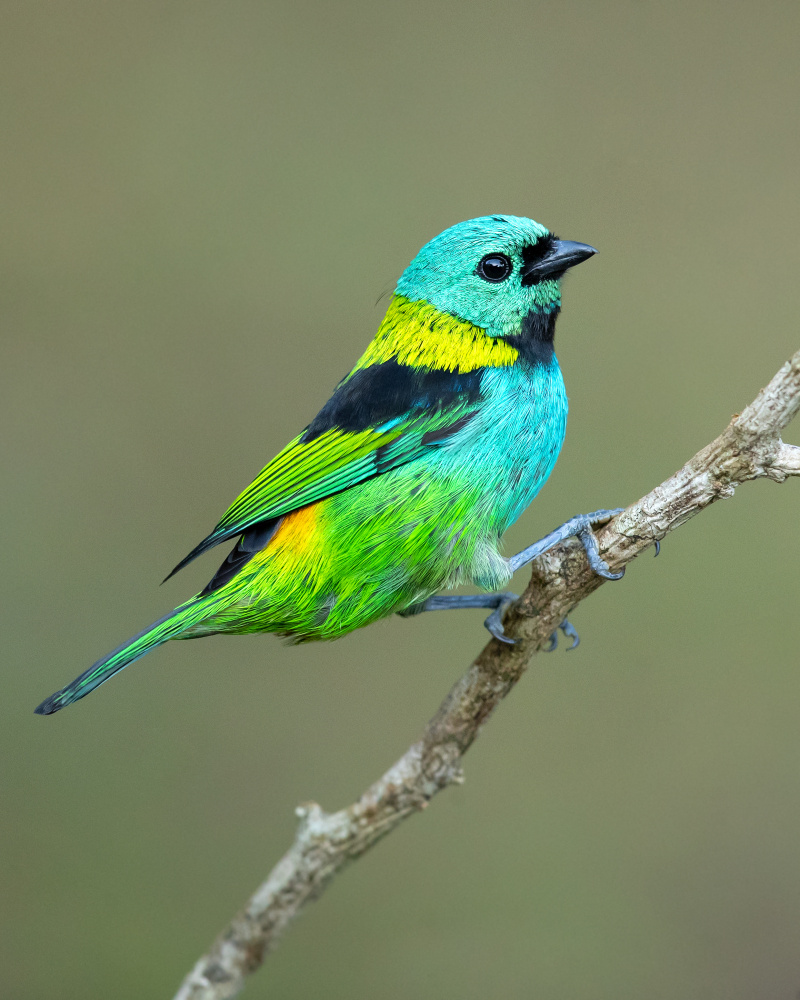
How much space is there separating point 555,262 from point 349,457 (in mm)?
928

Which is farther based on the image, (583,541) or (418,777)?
(418,777)

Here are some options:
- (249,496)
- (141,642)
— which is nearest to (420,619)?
(249,496)

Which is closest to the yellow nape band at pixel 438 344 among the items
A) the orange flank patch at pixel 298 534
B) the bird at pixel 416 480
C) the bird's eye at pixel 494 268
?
the bird at pixel 416 480

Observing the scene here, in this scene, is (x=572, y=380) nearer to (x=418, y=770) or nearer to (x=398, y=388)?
(x=398, y=388)

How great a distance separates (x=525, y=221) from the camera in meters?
3.20

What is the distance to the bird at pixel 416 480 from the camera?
290cm

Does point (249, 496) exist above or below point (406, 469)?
below

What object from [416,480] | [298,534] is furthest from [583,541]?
[298,534]

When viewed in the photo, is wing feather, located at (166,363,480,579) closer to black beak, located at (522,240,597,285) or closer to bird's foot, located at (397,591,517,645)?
black beak, located at (522,240,597,285)

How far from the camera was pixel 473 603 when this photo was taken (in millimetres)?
Result: 3248

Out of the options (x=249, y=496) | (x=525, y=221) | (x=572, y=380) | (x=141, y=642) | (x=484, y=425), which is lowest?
(x=141, y=642)

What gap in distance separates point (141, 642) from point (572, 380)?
3.05 metres

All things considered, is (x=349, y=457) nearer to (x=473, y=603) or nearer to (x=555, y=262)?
(x=473, y=603)

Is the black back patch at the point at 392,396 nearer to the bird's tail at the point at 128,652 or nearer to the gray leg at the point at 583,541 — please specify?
the gray leg at the point at 583,541
